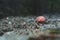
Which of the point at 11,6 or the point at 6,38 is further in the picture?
the point at 11,6

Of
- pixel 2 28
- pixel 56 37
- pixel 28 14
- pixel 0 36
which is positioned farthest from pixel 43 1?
pixel 56 37

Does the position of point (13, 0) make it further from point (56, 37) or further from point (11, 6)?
point (56, 37)

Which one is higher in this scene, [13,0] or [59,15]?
[13,0]

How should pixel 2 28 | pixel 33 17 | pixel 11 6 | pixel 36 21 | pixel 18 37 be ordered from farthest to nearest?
pixel 11 6
pixel 33 17
pixel 36 21
pixel 2 28
pixel 18 37

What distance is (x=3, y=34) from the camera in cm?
368

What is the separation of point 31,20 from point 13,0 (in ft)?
2.89

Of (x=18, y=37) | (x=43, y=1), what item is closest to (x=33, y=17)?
(x=43, y=1)

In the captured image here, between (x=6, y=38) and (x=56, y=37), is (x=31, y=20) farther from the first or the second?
(x=56, y=37)

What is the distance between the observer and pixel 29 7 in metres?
5.16

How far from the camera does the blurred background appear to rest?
16.6 ft

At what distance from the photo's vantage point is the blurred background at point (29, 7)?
5051 millimetres

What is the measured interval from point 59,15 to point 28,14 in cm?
71

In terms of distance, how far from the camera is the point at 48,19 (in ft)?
15.3

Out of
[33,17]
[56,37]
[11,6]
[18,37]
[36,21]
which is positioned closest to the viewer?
[56,37]
